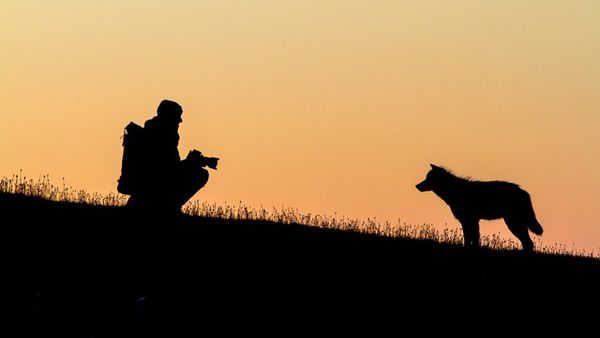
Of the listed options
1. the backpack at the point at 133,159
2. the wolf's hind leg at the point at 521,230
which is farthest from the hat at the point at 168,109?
the wolf's hind leg at the point at 521,230

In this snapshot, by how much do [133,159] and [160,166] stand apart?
37 centimetres

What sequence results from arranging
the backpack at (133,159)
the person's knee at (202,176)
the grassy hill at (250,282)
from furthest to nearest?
the person's knee at (202,176)
the backpack at (133,159)
the grassy hill at (250,282)

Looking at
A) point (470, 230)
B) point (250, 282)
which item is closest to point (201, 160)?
point (250, 282)

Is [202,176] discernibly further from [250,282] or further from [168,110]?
[250,282]

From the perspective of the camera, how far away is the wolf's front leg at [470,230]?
23.2 meters

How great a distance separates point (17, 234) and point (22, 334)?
576 centimetres

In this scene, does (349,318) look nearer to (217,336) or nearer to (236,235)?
(217,336)

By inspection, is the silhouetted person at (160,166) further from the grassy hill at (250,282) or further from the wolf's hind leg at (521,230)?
the wolf's hind leg at (521,230)

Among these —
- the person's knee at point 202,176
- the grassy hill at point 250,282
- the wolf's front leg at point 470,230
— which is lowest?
the grassy hill at point 250,282

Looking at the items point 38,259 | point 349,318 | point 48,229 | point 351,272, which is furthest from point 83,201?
point 349,318

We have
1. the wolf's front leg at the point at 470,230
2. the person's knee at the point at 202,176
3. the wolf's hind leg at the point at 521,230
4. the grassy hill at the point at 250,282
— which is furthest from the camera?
the wolf's hind leg at the point at 521,230

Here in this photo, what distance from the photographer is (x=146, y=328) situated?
10375 millimetres

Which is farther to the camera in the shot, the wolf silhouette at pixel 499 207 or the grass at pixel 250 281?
the wolf silhouette at pixel 499 207

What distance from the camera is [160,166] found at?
45.1 feet
